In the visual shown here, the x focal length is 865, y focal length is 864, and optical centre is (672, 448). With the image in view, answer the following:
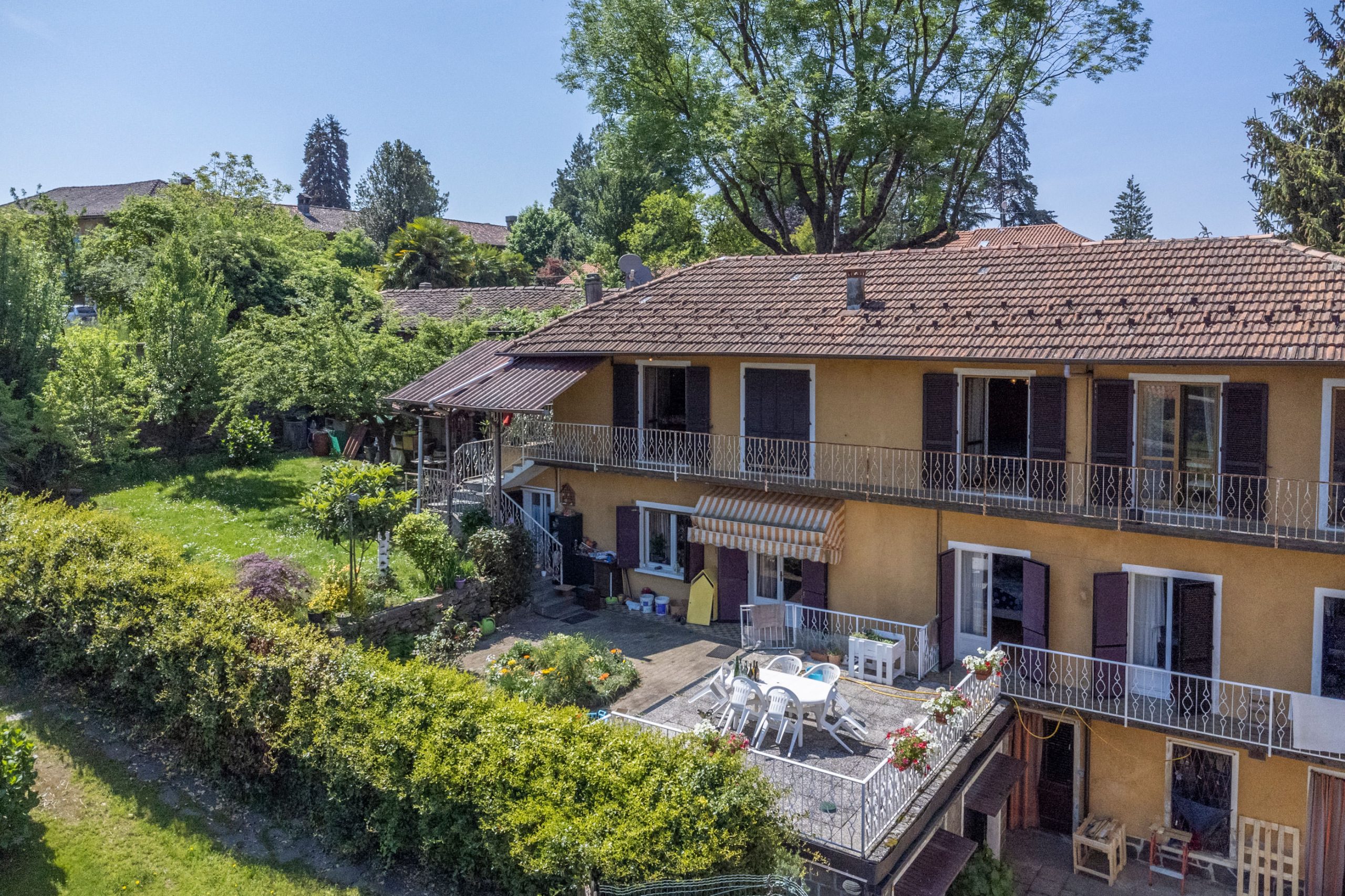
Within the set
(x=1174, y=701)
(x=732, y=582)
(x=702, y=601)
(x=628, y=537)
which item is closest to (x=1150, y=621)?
(x=1174, y=701)

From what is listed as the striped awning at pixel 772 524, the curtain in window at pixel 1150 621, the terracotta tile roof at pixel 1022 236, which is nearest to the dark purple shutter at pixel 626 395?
the striped awning at pixel 772 524

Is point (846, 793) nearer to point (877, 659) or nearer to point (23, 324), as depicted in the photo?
point (877, 659)

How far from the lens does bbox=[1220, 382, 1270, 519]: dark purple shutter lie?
14.6 metres

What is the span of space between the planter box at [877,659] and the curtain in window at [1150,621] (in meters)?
4.13

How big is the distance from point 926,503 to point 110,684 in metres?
15.3

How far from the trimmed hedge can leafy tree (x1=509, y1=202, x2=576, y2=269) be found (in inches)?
2294

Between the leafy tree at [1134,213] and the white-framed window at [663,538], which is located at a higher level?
the leafy tree at [1134,213]

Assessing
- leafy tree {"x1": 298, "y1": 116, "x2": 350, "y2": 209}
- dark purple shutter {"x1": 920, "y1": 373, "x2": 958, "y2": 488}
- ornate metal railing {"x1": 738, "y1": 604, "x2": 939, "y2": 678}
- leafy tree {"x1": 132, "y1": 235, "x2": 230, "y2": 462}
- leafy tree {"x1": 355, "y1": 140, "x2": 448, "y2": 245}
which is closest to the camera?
ornate metal railing {"x1": 738, "y1": 604, "x2": 939, "y2": 678}

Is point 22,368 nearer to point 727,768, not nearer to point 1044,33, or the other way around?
point 727,768

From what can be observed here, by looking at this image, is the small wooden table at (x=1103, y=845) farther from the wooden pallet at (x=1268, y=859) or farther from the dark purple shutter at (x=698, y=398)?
the dark purple shutter at (x=698, y=398)

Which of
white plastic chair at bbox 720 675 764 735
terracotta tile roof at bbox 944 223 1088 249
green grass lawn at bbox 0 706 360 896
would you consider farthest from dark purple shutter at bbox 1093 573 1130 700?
terracotta tile roof at bbox 944 223 1088 249

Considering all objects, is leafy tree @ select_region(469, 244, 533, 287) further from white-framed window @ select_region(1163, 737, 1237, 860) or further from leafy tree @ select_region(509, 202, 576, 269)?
white-framed window @ select_region(1163, 737, 1237, 860)

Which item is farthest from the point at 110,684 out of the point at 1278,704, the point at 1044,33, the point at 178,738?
the point at 1044,33

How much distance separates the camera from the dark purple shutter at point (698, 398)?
20.9 metres
